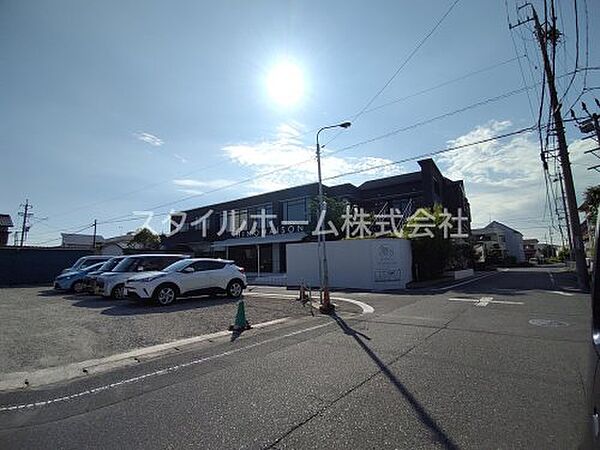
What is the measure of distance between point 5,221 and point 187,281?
4670cm

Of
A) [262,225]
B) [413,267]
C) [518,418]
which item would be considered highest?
[262,225]

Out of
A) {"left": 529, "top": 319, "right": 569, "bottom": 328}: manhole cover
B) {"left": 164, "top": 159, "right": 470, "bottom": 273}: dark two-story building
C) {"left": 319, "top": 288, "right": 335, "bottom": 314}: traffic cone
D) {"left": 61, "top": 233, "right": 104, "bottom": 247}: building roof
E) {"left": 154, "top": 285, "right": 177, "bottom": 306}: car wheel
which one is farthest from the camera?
{"left": 61, "top": 233, "right": 104, "bottom": 247}: building roof

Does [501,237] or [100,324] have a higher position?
[501,237]

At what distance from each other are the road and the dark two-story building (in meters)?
23.3

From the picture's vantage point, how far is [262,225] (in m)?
37.1

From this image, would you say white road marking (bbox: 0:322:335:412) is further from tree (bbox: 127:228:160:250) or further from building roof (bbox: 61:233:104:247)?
building roof (bbox: 61:233:104:247)

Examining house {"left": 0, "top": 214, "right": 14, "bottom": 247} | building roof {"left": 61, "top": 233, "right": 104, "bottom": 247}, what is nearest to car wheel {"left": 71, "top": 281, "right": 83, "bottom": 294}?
house {"left": 0, "top": 214, "right": 14, "bottom": 247}

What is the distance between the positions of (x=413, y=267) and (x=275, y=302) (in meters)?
11.0

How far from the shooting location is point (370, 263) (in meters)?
19.2

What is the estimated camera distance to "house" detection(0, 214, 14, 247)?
42275mm

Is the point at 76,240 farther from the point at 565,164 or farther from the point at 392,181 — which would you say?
the point at 565,164

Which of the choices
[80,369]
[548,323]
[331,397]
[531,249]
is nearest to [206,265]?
[80,369]

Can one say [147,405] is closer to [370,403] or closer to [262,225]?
[370,403]

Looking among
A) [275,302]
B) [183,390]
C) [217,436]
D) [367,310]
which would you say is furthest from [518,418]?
[275,302]
